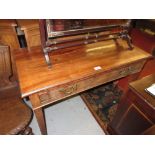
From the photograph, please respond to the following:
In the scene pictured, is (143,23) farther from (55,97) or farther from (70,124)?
(70,124)

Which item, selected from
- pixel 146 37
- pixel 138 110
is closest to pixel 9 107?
pixel 138 110

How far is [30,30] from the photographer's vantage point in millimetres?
1053

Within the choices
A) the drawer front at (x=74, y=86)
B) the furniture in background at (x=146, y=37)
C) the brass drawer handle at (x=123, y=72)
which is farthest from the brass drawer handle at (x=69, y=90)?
the furniture in background at (x=146, y=37)

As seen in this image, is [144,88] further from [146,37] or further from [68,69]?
[146,37]

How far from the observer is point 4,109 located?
1084 millimetres

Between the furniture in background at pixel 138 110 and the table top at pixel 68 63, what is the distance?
24 centimetres

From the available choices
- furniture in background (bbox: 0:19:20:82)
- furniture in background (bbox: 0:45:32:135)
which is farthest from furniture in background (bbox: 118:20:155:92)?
furniture in background (bbox: 0:45:32:135)

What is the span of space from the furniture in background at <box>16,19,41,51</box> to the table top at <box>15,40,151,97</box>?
0.19ft

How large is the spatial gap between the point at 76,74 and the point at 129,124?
24.9 inches

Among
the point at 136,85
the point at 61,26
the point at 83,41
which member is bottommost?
the point at 136,85

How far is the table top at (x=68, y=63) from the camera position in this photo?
2.90 ft

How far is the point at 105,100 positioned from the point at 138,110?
944mm

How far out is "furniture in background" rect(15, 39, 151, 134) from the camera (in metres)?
0.88
